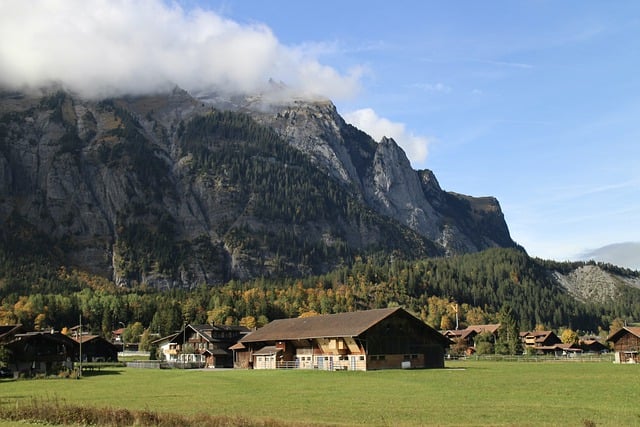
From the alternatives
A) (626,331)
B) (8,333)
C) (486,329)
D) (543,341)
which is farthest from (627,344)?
(8,333)

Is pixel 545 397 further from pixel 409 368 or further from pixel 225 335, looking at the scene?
pixel 225 335

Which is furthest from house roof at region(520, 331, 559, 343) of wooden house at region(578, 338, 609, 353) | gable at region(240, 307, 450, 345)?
gable at region(240, 307, 450, 345)

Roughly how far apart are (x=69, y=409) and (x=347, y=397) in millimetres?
18153

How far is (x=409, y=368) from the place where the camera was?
8688cm

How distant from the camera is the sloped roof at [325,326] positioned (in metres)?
86.8

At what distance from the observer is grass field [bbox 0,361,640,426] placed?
109 feet

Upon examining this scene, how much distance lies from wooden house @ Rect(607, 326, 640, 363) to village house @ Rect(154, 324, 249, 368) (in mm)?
61936

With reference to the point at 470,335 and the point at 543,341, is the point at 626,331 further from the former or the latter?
the point at 543,341

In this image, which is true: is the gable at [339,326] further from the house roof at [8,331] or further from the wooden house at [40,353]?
the house roof at [8,331]

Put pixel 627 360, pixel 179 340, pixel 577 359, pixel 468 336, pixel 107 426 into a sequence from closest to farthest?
pixel 107 426
pixel 627 360
pixel 577 359
pixel 179 340
pixel 468 336

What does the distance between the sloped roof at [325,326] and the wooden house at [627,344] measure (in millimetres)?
33281

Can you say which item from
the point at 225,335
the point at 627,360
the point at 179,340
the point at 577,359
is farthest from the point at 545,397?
the point at 179,340

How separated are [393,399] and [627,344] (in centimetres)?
7439

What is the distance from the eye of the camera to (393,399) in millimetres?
43562
